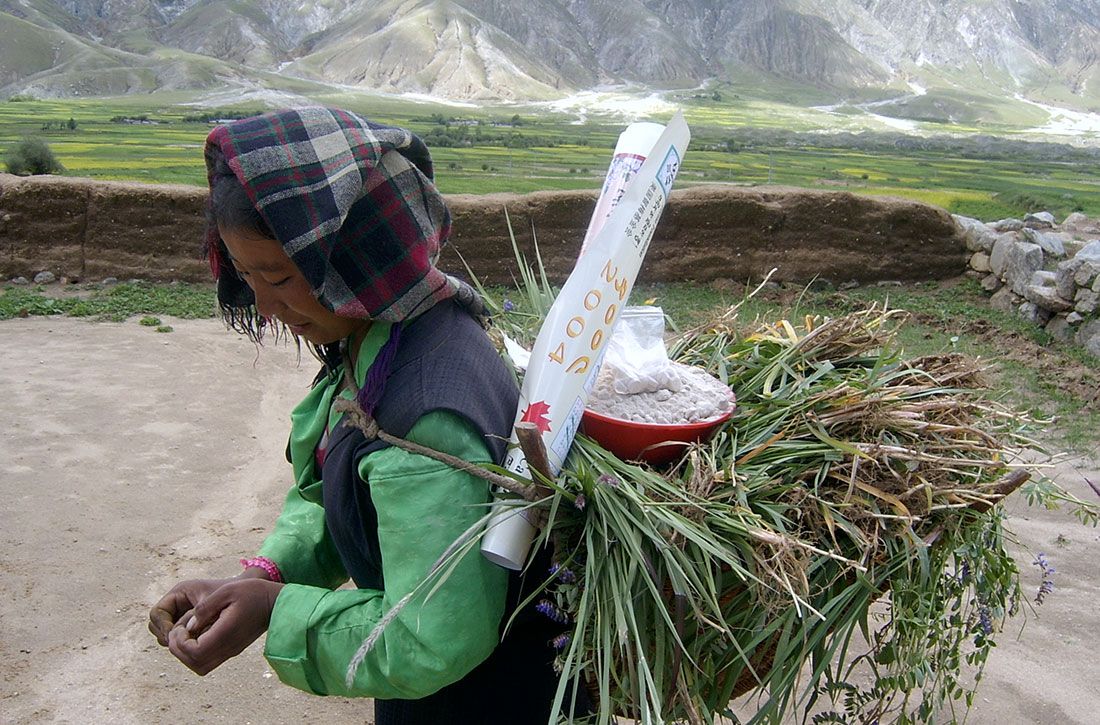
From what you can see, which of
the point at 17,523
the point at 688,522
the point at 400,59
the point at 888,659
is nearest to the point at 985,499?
the point at 888,659

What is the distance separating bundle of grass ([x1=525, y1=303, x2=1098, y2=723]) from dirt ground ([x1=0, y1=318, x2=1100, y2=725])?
120 centimetres

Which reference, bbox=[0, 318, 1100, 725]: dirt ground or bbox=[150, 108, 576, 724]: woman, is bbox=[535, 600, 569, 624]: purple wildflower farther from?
bbox=[0, 318, 1100, 725]: dirt ground

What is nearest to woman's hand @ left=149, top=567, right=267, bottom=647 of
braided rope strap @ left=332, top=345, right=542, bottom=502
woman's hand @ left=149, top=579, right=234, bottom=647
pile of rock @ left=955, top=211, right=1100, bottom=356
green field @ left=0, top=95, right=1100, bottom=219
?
woman's hand @ left=149, top=579, right=234, bottom=647

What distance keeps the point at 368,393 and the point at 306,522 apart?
18.8 inches

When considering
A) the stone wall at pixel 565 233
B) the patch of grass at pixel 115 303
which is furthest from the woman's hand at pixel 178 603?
the stone wall at pixel 565 233

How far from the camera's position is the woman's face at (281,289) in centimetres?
117

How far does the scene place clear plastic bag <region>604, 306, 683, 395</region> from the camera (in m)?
1.43

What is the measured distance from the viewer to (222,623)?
1.22 meters

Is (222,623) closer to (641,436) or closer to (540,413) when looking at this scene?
(540,413)

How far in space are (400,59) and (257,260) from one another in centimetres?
8508

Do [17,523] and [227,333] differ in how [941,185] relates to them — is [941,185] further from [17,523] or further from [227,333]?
[17,523]

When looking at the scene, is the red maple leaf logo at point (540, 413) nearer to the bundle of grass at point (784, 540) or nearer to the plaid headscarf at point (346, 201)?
the bundle of grass at point (784, 540)

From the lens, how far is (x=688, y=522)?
4.13 feet

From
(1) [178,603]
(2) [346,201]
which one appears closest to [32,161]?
(1) [178,603]
